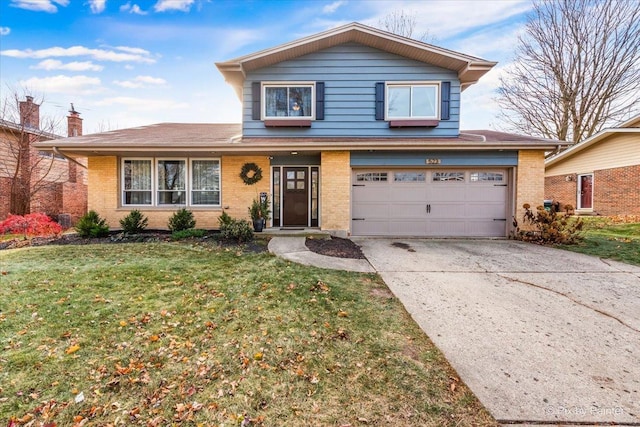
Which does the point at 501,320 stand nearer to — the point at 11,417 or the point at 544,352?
the point at 544,352

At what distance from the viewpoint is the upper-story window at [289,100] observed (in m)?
9.78

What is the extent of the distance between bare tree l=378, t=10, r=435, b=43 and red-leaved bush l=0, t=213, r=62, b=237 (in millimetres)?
19419

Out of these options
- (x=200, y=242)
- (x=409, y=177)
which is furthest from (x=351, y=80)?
(x=200, y=242)

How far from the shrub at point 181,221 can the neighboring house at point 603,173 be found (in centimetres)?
1728

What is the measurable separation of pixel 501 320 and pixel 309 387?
8.42ft

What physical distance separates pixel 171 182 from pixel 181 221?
156 centimetres

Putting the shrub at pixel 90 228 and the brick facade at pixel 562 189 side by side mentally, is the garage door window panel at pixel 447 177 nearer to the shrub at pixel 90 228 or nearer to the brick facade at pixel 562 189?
the shrub at pixel 90 228

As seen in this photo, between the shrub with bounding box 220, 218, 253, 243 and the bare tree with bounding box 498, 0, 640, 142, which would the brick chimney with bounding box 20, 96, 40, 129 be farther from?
the bare tree with bounding box 498, 0, 640, 142

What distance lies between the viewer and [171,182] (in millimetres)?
9719

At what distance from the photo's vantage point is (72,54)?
47.8 ft

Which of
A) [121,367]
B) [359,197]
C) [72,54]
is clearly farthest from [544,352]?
[72,54]

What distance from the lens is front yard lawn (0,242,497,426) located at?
212cm

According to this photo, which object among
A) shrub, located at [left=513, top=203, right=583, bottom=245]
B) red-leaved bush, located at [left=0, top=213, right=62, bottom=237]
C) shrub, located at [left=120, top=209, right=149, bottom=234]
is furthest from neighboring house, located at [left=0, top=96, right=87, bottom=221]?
shrub, located at [left=513, top=203, right=583, bottom=245]

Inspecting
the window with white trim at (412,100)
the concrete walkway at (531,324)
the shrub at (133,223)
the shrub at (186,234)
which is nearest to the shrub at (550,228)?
the concrete walkway at (531,324)
